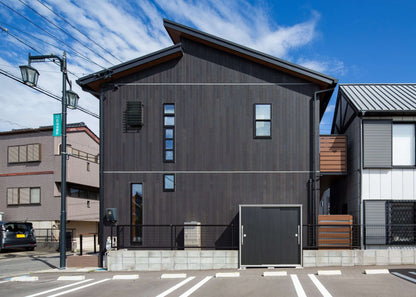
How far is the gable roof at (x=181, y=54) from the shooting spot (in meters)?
12.0

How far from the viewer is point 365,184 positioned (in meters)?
11.9

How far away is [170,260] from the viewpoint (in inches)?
445

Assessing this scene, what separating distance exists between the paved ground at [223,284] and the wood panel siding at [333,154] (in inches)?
132

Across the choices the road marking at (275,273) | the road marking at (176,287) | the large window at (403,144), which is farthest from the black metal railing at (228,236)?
the large window at (403,144)

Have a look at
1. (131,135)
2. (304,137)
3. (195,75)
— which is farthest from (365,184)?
(131,135)

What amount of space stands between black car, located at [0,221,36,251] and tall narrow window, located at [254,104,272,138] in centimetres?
1314

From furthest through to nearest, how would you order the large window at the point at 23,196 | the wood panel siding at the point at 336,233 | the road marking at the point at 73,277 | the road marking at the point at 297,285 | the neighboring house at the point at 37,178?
1. the large window at the point at 23,196
2. the neighboring house at the point at 37,178
3. the wood panel siding at the point at 336,233
4. the road marking at the point at 73,277
5. the road marking at the point at 297,285

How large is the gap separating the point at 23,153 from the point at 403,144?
66.1 ft

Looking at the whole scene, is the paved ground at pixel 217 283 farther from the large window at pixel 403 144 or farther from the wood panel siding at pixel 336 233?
the large window at pixel 403 144

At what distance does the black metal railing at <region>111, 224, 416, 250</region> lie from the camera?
11492 mm

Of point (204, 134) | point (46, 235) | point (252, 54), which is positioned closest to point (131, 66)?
point (204, 134)

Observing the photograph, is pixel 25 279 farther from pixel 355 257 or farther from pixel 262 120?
pixel 355 257

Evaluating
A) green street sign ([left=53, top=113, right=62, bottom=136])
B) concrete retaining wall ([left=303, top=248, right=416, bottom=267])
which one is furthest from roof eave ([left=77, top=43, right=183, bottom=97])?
concrete retaining wall ([left=303, top=248, right=416, bottom=267])

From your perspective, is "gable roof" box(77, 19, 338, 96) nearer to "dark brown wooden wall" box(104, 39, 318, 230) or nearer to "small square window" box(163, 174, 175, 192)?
A: "dark brown wooden wall" box(104, 39, 318, 230)
